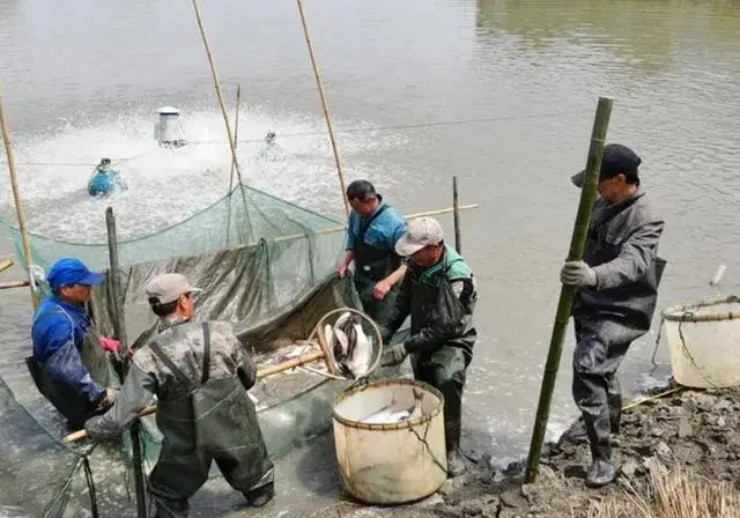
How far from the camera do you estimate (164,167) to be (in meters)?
11.9

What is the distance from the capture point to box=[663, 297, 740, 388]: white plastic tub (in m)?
4.92

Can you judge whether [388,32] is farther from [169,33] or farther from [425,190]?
[425,190]

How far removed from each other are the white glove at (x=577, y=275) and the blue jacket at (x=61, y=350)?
268 centimetres

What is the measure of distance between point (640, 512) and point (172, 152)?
1054cm

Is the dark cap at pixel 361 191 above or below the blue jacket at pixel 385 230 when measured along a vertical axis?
above

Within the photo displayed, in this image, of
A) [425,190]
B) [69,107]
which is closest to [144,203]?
[425,190]

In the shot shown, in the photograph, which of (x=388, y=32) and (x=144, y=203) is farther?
(x=388, y=32)

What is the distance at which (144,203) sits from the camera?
10.4 meters

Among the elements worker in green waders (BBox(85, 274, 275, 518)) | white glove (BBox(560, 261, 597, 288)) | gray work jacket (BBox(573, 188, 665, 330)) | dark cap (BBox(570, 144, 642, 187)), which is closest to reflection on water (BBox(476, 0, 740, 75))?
gray work jacket (BBox(573, 188, 665, 330))

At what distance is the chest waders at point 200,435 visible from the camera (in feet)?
12.2

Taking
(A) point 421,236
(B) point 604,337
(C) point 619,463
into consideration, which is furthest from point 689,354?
(A) point 421,236

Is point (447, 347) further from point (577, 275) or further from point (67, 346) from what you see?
point (67, 346)

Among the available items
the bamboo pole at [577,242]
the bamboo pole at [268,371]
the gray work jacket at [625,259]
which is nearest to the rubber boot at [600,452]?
the bamboo pole at [577,242]

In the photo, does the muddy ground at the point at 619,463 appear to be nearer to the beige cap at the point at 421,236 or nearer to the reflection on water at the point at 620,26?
the beige cap at the point at 421,236
